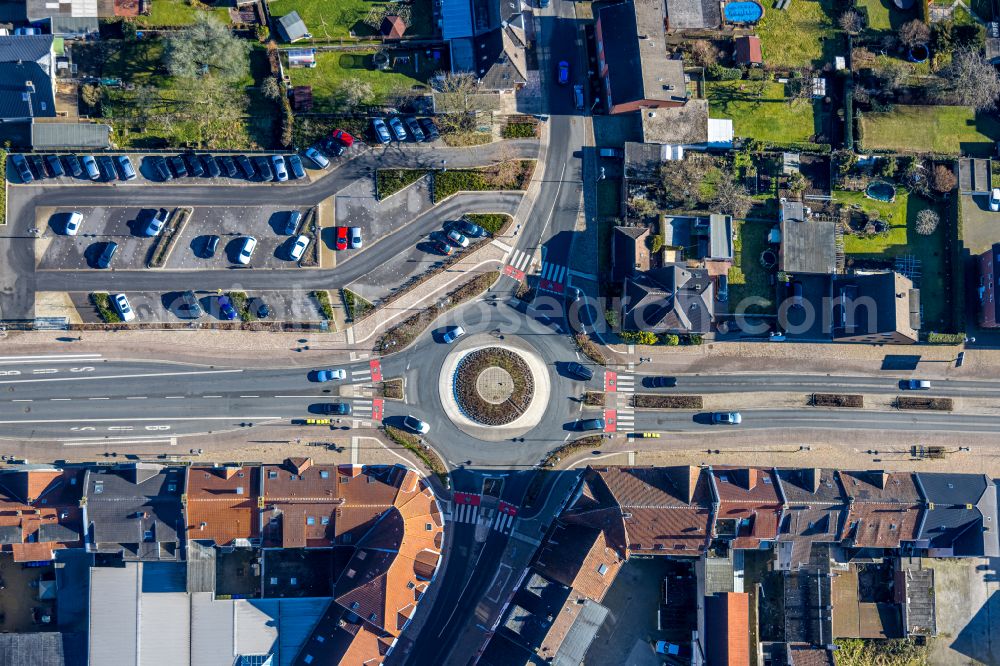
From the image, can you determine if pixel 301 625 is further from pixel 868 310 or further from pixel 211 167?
pixel 868 310

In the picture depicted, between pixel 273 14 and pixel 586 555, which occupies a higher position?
pixel 273 14

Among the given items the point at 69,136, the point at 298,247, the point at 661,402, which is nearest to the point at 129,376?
the point at 298,247

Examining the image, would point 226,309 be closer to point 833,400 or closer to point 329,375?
point 329,375

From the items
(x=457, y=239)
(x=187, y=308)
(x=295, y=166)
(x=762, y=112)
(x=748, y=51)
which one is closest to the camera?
(x=187, y=308)

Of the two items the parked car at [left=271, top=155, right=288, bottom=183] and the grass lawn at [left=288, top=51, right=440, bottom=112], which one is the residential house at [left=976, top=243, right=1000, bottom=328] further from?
the parked car at [left=271, top=155, right=288, bottom=183]

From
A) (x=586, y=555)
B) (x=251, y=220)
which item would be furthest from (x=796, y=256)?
(x=251, y=220)

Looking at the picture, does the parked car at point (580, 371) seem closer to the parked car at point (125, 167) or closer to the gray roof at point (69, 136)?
the parked car at point (125, 167)

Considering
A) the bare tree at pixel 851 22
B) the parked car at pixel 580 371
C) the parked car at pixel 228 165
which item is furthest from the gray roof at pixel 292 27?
the bare tree at pixel 851 22
